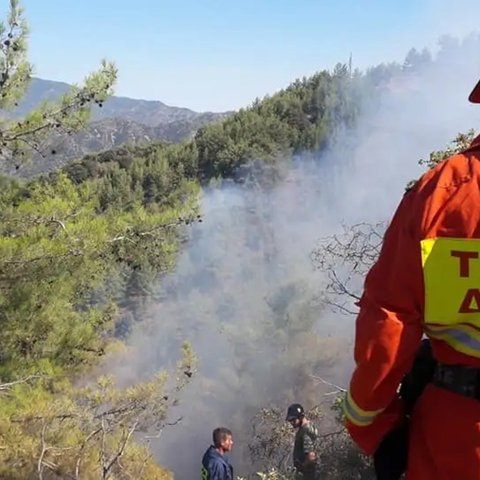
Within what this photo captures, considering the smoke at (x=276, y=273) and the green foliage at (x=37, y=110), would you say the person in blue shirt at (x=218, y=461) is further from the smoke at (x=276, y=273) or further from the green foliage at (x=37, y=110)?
the smoke at (x=276, y=273)

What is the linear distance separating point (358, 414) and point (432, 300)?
0.25 metres

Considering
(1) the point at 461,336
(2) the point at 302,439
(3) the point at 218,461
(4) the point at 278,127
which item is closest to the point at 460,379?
(1) the point at 461,336

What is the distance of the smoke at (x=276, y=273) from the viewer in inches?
851

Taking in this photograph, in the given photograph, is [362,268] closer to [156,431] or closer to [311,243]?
[156,431]

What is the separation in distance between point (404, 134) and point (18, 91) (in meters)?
38.0

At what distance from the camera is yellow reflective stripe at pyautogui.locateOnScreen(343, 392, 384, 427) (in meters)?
1.19

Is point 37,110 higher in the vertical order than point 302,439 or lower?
higher

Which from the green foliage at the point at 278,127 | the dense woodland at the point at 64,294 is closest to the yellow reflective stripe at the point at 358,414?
the dense woodland at the point at 64,294

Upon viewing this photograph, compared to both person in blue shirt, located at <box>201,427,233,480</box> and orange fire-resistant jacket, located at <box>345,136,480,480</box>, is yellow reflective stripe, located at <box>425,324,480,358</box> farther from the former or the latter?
person in blue shirt, located at <box>201,427,233,480</box>

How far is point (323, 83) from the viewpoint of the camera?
44.9m

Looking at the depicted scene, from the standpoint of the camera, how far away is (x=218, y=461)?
15.3ft

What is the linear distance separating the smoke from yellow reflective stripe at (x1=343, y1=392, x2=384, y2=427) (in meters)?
9.18

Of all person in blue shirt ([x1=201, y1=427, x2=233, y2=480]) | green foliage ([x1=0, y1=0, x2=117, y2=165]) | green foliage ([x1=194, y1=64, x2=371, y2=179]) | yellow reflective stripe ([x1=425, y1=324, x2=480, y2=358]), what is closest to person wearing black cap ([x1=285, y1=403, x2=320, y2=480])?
person in blue shirt ([x1=201, y1=427, x2=233, y2=480])

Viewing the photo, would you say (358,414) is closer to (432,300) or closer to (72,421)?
(432,300)
